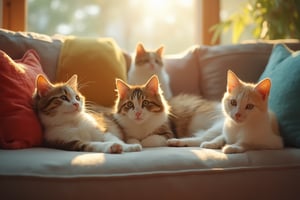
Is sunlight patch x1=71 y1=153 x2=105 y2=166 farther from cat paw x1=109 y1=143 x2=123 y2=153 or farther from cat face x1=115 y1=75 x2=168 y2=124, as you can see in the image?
cat face x1=115 y1=75 x2=168 y2=124

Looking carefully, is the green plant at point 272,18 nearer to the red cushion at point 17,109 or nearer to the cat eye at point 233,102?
the cat eye at point 233,102

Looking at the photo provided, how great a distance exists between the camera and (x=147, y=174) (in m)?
1.28

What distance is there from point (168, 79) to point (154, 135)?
A: 0.68m

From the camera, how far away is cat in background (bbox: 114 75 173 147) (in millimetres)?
1798

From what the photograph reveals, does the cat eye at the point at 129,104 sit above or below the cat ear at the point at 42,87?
below

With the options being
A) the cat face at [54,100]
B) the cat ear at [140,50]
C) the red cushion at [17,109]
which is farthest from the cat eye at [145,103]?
the cat ear at [140,50]

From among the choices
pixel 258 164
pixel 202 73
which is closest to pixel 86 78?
pixel 202 73

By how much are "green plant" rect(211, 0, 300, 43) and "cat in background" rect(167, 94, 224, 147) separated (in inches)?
39.0

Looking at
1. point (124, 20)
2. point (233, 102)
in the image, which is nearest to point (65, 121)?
point (233, 102)

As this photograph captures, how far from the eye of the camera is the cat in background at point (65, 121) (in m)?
1.64

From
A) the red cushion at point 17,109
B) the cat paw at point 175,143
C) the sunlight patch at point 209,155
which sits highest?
the red cushion at point 17,109

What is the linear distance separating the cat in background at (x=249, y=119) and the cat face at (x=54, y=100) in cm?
71

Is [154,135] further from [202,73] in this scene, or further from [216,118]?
[202,73]

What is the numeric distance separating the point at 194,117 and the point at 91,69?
2.39ft
